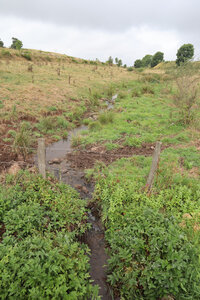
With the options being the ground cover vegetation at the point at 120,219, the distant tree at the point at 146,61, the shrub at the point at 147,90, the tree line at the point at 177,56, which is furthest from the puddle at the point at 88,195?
the distant tree at the point at 146,61

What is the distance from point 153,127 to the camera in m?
9.55

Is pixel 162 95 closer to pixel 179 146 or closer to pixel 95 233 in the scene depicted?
pixel 179 146

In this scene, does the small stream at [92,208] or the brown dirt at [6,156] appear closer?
the small stream at [92,208]

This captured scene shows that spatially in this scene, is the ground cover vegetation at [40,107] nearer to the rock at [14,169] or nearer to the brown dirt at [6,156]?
the brown dirt at [6,156]

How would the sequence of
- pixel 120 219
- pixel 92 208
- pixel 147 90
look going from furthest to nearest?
A: pixel 147 90
pixel 92 208
pixel 120 219

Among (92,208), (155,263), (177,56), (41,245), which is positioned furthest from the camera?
(177,56)

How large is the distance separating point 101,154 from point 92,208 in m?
2.65

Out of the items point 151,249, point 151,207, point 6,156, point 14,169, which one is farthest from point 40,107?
point 151,249

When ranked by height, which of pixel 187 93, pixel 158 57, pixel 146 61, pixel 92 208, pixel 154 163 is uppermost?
pixel 146 61

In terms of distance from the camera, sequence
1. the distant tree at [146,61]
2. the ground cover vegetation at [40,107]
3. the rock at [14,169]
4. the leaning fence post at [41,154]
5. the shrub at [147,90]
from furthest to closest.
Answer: the distant tree at [146,61]
the shrub at [147,90]
the ground cover vegetation at [40,107]
the rock at [14,169]
the leaning fence post at [41,154]

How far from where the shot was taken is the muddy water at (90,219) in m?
3.28

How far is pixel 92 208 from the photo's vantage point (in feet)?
15.8

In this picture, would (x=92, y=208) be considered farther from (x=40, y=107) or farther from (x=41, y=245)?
(x=40, y=107)

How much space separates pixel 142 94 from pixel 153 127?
29.1 ft
